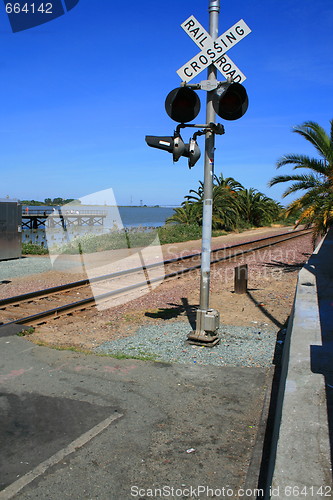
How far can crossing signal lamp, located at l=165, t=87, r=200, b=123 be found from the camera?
6.34 meters

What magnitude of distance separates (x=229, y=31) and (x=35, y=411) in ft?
19.0

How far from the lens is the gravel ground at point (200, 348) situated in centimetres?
630

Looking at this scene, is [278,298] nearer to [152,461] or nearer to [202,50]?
[202,50]

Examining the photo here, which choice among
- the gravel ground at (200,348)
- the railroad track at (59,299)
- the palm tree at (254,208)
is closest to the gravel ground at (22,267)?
the railroad track at (59,299)

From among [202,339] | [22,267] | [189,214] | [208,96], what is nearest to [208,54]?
[208,96]

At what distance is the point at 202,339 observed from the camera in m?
6.89

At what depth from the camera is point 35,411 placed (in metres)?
4.58

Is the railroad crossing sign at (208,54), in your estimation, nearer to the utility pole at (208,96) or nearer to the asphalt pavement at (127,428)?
the utility pole at (208,96)

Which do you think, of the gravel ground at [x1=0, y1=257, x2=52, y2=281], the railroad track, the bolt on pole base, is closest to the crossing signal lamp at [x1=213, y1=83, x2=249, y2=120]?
the bolt on pole base

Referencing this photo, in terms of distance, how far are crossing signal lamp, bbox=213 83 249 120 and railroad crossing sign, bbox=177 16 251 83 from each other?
0.42 metres

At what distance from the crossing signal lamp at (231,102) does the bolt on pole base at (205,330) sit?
10.1 feet

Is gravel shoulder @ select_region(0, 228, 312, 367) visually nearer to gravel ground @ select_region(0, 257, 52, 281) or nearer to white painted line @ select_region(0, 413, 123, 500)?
gravel ground @ select_region(0, 257, 52, 281)

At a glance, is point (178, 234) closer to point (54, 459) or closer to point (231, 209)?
point (231, 209)

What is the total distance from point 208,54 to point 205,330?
4.31m
